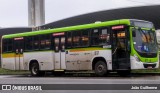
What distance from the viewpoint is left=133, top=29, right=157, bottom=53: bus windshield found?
19.4 m

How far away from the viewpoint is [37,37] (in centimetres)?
2462

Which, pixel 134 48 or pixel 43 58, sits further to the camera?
pixel 43 58

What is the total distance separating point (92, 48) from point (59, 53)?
283 cm

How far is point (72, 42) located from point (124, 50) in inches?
146

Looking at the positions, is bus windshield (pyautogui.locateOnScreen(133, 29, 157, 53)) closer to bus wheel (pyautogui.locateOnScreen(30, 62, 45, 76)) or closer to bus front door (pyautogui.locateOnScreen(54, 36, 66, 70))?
bus front door (pyautogui.locateOnScreen(54, 36, 66, 70))

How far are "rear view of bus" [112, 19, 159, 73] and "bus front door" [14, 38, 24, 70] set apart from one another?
7952mm

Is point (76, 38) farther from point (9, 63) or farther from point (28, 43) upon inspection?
point (9, 63)

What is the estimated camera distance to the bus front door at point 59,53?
22.8 meters

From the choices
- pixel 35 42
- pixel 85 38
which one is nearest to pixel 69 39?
pixel 85 38

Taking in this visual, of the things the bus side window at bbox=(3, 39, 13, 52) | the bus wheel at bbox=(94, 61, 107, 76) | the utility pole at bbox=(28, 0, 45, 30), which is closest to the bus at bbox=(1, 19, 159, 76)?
the bus wheel at bbox=(94, 61, 107, 76)

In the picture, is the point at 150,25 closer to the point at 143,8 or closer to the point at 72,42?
the point at 72,42

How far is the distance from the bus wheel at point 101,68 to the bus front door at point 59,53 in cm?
269

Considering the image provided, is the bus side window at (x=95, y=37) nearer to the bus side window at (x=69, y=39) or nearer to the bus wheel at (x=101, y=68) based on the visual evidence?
the bus wheel at (x=101, y=68)

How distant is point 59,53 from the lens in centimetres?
2300
